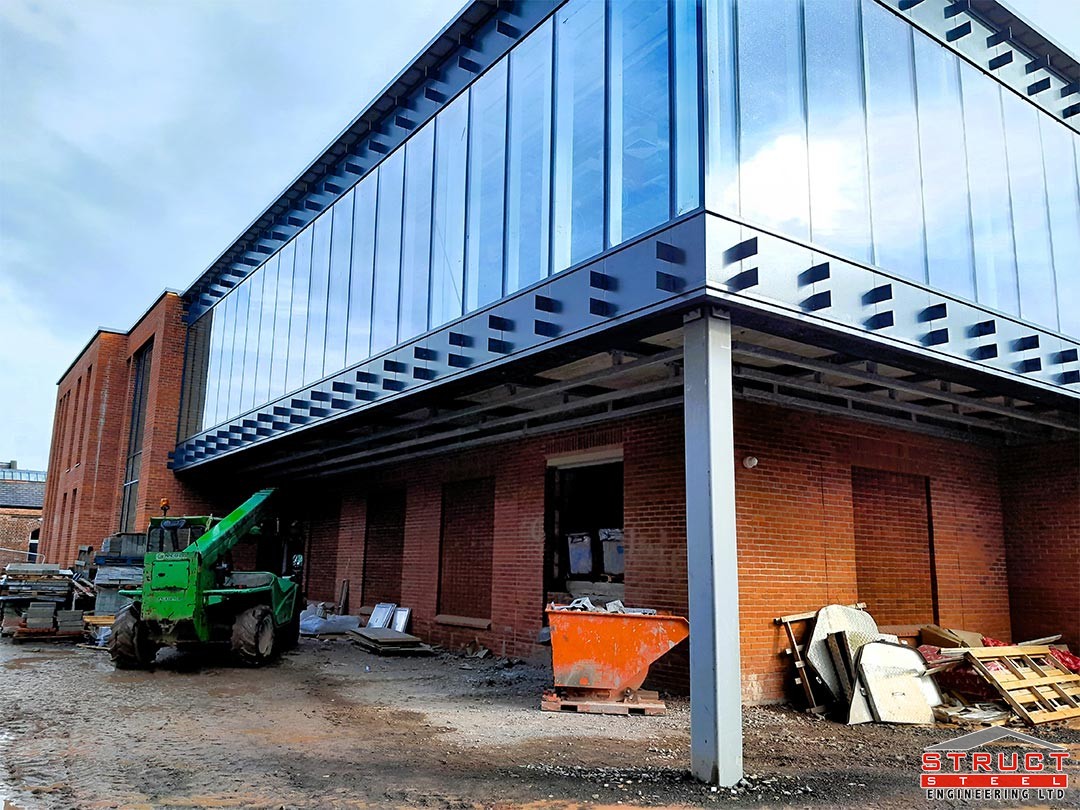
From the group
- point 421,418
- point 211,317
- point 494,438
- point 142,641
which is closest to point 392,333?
point 421,418

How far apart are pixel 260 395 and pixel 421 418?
564 centimetres

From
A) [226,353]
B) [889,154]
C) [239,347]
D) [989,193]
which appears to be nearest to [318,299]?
[239,347]

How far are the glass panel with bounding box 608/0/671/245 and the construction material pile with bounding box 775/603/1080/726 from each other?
5.19 m

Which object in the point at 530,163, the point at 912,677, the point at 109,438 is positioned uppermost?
the point at 530,163

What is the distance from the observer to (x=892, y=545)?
1194 cm

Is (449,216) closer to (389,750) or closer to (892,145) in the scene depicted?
(892,145)

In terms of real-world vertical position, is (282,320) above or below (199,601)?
above

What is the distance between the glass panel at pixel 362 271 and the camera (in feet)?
44.4

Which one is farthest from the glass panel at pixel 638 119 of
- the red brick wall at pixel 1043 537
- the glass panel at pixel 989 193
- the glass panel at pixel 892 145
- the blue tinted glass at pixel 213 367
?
the blue tinted glass at pixel 213 367

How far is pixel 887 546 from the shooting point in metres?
11.9

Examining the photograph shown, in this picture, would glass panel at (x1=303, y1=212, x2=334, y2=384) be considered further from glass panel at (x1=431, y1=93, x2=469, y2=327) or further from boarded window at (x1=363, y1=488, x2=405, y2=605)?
glass panel at (x1=431, y1=93, x2=469, y2=327)

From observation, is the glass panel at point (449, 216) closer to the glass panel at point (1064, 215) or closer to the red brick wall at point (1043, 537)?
the glass panel at point (1064, 215)

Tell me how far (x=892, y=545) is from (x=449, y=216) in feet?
25.5

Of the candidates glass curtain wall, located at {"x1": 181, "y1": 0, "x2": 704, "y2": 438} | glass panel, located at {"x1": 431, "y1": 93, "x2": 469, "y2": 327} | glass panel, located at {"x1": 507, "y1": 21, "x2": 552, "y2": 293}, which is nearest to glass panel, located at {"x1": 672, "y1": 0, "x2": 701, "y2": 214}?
glass curtain wall, located at {"x1": 181, "y1": 0, "x2": 704, "y2": 438}
